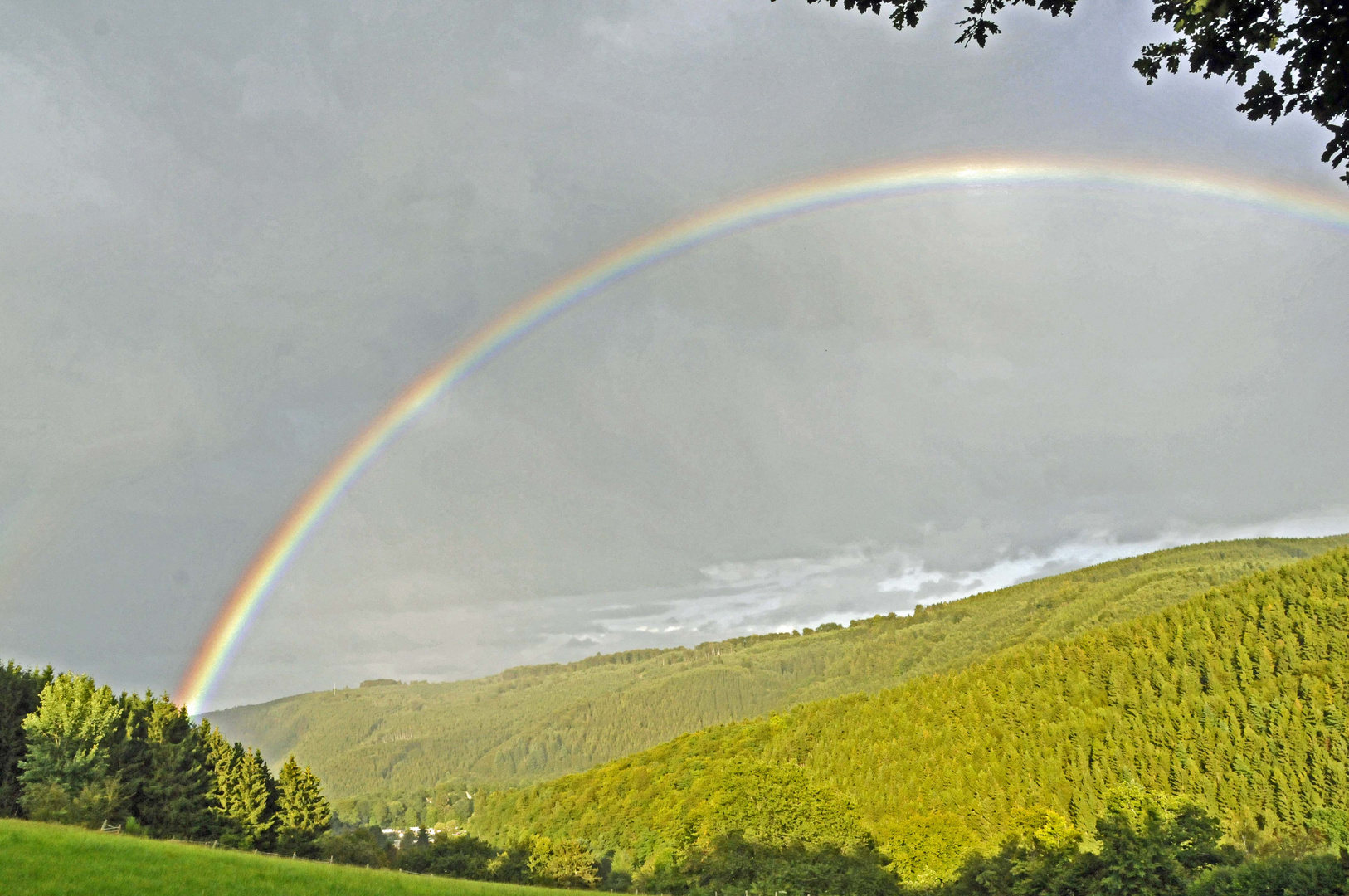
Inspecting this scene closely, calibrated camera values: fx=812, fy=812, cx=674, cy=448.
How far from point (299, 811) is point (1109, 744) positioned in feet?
384

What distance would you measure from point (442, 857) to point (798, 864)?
50.3 m

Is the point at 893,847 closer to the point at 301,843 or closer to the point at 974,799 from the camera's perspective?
the point at 974,799

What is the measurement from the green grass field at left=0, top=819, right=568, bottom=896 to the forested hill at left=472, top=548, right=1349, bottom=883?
8762 centimetres

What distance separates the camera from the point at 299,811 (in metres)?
104

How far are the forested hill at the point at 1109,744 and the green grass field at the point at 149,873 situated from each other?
287 feet

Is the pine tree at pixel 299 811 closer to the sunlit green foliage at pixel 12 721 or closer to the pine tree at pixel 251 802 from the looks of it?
the pine tree at pixel 251 802

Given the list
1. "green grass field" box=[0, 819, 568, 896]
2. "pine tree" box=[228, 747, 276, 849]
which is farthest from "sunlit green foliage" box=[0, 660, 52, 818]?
"green grass field" box=[0, 819, 568, 896]

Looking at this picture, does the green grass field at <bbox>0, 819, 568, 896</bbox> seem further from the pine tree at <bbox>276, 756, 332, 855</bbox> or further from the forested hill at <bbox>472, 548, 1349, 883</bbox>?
the forested hill at <bbox>472, 548, 1349, 883</bbox>

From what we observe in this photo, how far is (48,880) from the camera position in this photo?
25109mm

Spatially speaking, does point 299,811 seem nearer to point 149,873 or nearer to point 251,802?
point 251,802

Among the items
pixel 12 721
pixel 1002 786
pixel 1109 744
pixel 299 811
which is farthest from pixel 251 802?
pixel 1109 744

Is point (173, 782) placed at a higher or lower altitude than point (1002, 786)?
lower

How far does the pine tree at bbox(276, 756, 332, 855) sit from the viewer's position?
99500 mm

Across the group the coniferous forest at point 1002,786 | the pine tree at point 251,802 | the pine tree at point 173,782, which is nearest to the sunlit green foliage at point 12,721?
the coniferous forest at point 1002,786
